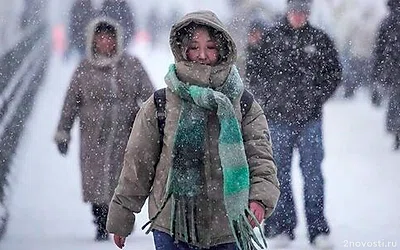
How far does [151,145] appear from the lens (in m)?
3.13

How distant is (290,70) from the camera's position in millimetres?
5691

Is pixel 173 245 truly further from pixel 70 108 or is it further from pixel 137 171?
pixel 70 108

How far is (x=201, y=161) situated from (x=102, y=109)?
279 centimetres

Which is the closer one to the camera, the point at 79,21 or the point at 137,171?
the point at 137,171

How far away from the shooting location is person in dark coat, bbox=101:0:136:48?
225 inches

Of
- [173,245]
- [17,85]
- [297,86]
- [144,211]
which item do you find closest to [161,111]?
[173,245]

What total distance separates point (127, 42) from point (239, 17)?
0.66 metres

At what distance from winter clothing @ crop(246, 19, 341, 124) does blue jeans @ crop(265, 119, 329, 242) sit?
9 cm

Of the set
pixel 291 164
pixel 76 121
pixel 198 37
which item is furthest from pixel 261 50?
pixel 198 37

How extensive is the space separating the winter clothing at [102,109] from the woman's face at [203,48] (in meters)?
2.56

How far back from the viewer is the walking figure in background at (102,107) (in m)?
5.76

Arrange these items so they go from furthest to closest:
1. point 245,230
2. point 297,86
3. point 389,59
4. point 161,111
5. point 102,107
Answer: point 389,59
point 102,107
point 297,86
point 161,111
point 245,230

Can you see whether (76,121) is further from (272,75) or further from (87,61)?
(272,75)

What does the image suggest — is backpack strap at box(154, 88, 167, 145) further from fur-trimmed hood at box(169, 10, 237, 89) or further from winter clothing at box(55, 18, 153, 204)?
winter clothing at box(55, 18, 153, 204)
